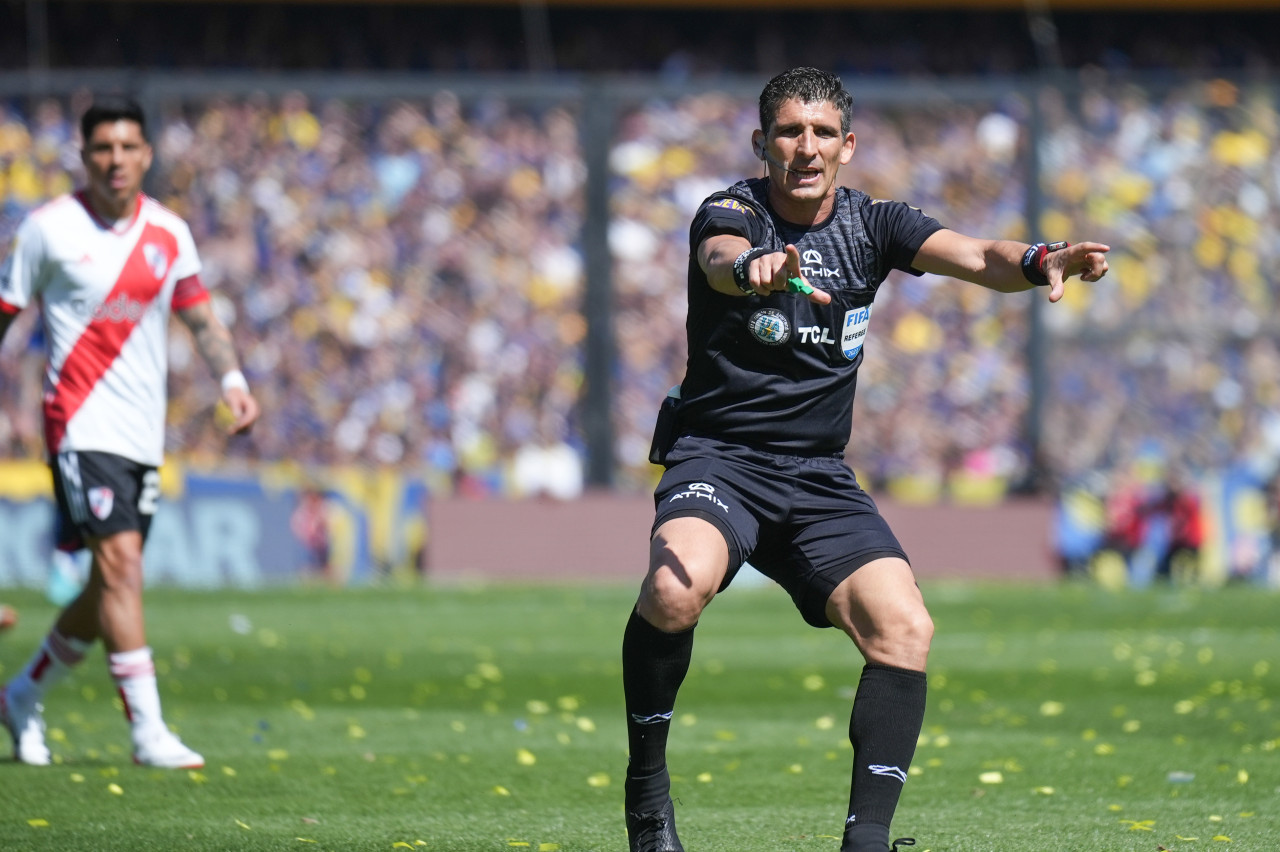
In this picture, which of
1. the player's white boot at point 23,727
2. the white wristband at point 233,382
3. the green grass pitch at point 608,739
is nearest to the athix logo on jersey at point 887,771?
the green grass pitch at point 608,739

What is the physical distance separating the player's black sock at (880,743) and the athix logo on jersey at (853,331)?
34.2 inches

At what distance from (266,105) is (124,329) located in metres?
14.4

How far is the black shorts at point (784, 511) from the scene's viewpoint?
15.7 feet

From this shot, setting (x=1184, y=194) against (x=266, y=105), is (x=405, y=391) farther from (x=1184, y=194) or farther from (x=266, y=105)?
(x=1184, y=194)

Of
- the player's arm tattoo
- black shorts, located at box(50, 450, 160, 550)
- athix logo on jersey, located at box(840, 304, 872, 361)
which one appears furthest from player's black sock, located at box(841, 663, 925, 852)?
the player's arm tattoo

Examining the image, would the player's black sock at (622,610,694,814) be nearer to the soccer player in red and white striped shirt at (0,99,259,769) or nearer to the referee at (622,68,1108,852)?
the referee at (622,68,1108,852)

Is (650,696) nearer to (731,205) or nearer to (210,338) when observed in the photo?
(731,205)

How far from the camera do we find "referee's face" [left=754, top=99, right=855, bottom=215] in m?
4.81

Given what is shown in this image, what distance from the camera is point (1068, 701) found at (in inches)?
349

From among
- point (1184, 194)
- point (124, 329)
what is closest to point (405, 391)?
point (1184, 194)

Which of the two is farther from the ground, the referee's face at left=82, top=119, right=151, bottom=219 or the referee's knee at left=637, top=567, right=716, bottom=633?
→ the referee's face at left=82, top=119, right=151, bottom=219

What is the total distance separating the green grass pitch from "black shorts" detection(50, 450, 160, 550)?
34.8 inches

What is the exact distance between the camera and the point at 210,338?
706 centimetres

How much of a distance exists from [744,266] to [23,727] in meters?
3.77
